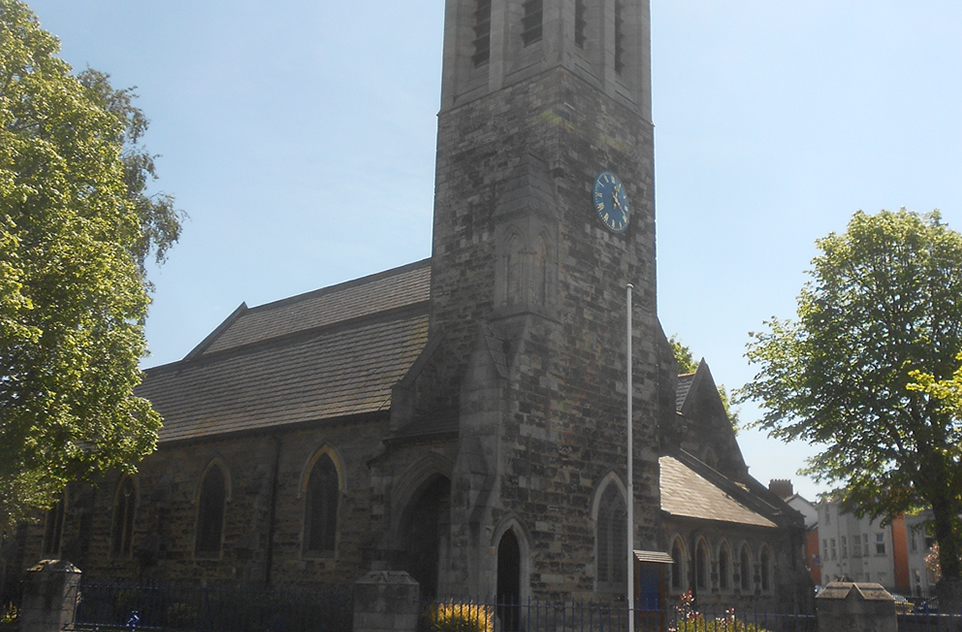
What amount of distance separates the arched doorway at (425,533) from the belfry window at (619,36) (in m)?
13.3

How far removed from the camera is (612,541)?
20375 mm

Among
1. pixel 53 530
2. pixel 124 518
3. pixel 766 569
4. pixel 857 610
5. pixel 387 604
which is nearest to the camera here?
pixel 857 610

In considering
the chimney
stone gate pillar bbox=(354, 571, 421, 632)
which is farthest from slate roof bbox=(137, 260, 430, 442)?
the chimney

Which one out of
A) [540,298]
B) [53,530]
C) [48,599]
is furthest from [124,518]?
[540,298]

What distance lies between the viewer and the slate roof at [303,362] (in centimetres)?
2375

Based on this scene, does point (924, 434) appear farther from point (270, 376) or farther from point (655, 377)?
point (270, 376)

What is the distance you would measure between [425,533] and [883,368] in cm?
1470

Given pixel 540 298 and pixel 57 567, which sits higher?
pixel 540 298

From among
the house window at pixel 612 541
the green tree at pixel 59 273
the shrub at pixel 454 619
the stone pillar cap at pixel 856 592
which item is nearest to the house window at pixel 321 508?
the green tree at pixel 59 273

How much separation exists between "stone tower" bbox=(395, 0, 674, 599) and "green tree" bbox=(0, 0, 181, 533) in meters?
6.32

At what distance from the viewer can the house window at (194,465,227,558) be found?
83.3ft

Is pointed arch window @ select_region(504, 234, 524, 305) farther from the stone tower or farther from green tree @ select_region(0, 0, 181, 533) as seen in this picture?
green tree @ select_region(0, 0, 181, 533)

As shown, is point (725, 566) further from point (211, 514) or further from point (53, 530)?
point (53, 530)

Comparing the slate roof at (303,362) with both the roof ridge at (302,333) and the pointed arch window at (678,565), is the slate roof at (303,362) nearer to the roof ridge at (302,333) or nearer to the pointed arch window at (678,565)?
the roof ridge at (302,333)
